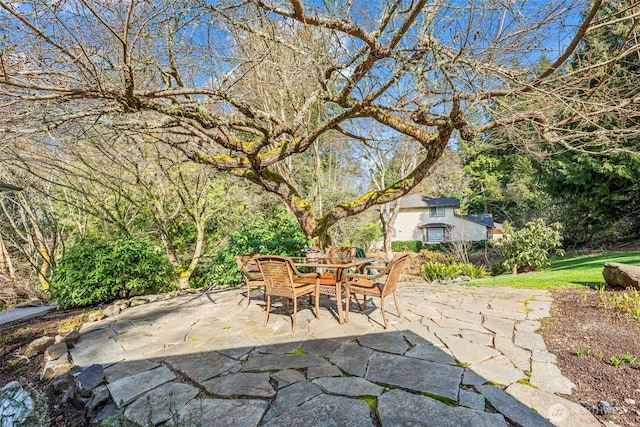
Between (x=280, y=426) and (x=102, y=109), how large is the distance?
3825 mm

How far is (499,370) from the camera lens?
2383mm

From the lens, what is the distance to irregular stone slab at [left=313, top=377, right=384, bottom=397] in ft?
6.84

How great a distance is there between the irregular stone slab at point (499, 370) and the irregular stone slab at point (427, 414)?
0.50 meters

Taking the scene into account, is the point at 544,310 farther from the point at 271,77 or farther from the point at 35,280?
the point at 35,280

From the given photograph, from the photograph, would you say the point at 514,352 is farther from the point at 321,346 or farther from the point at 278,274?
the point at 278,274

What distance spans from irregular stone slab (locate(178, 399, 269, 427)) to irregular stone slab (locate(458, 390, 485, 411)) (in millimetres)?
1280

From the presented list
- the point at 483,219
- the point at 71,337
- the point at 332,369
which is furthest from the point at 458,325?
the point at 483,219

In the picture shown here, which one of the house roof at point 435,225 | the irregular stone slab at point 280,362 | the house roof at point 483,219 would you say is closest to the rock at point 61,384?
the irregular stone slab at point 280,362

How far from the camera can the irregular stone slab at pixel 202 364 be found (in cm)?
244

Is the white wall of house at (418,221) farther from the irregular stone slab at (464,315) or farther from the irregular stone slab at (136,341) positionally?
the irregular stone slab at (136,341)

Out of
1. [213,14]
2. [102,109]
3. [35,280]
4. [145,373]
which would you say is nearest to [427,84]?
[213,14]

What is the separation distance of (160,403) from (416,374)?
184 centimetres

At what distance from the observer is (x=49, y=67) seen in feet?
9.16

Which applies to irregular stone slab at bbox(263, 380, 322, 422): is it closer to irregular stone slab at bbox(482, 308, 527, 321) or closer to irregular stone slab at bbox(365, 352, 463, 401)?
irregular stone slab at bbox(365, 352, 463, 401)
